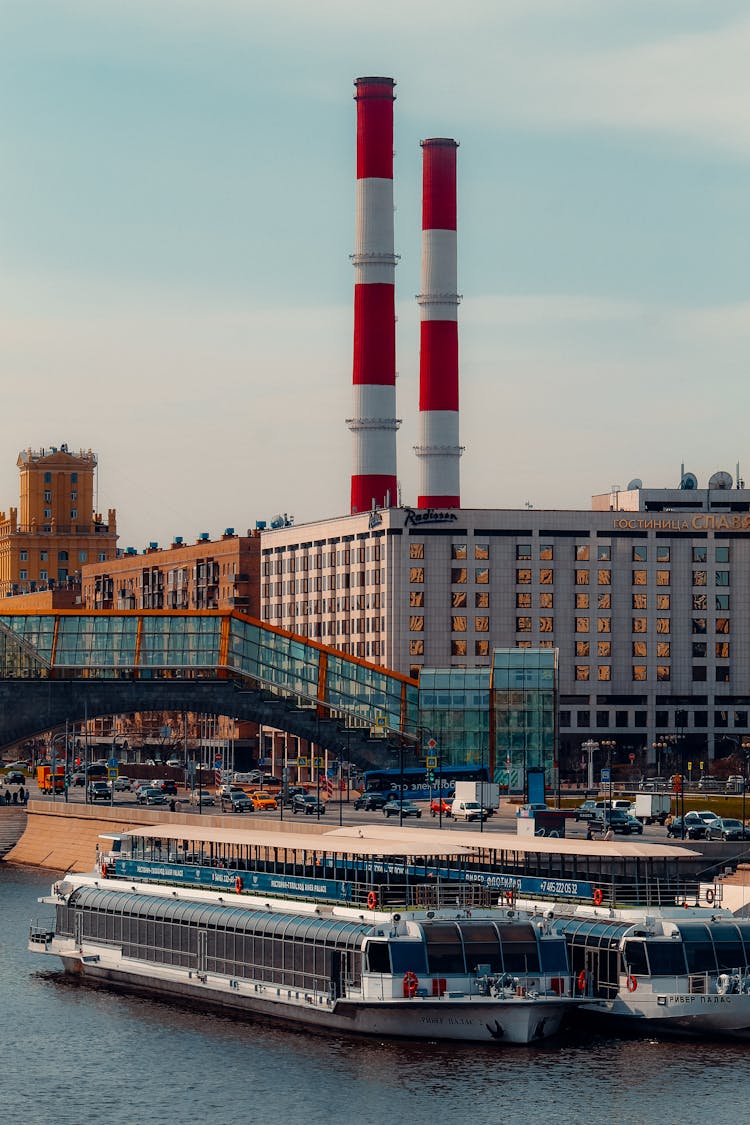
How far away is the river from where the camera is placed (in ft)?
197

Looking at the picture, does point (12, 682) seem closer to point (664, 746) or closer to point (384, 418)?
point (384, 418)

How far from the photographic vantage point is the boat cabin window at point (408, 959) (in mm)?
68750

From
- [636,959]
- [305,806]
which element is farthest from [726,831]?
[636,959]

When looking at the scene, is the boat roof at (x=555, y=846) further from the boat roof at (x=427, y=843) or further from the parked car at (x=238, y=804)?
the parked car at (x=238, y=804)

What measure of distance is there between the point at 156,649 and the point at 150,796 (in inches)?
399

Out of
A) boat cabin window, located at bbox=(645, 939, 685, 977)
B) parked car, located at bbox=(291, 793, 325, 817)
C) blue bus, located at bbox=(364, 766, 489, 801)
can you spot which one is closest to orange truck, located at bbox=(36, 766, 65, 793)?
blue bus, located at bbox=(364, 766, 489, 801)

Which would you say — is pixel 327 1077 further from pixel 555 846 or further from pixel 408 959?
pixel 555 846

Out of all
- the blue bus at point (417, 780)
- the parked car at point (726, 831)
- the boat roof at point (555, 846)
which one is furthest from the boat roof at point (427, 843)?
the blue bus at point (417, 780)

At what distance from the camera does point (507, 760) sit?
166 m

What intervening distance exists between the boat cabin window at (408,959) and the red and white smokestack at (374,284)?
126m

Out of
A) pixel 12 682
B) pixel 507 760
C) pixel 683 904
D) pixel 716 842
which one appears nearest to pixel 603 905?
pixel 683 904

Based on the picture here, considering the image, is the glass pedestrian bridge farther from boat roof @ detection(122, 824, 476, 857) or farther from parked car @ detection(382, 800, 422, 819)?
boat roof @ detection(122, 824, 476, 857)

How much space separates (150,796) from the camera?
148 m

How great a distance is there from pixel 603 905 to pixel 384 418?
122 metres
